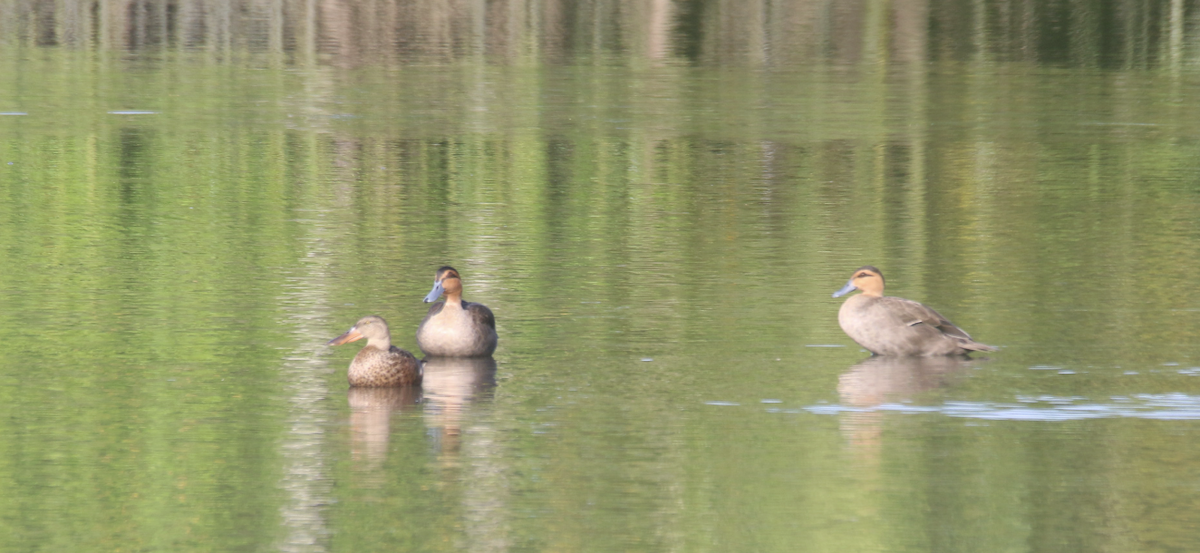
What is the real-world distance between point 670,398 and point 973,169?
11.4 meters

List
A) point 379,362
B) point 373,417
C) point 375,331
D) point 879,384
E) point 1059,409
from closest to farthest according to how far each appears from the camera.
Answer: point 373,417, point 1059,409, point 379,362, point 375,331, point 879,384

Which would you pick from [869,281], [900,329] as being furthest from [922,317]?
[869,281]

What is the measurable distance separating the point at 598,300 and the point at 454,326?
7.09 ft

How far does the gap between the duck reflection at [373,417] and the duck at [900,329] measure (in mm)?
2662

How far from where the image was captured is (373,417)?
9.85 m

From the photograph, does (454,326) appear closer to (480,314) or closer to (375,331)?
(480,314)

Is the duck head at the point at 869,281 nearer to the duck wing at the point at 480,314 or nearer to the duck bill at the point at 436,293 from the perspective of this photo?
the duck wing at the point at 480,314

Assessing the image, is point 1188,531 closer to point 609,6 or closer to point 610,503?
point 610,503

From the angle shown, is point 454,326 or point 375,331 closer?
point 375,331

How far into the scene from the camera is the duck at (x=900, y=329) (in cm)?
1155

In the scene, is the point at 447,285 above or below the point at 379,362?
above

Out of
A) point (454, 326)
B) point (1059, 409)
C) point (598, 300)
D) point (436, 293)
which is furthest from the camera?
point (598, 300)

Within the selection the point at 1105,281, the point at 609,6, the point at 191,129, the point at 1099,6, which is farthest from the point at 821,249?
the point at 1099,6

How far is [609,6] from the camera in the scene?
43.4 meters
